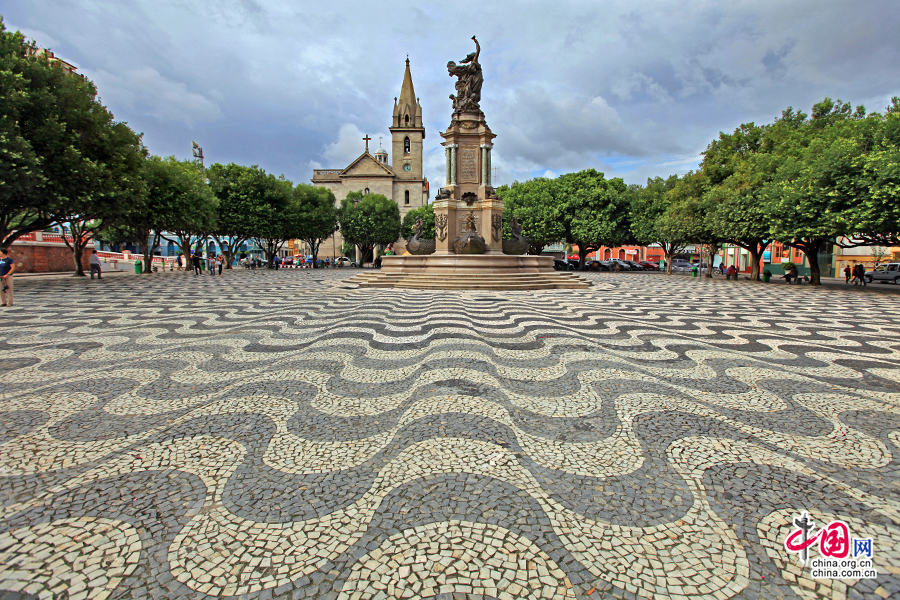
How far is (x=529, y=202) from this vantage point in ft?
135

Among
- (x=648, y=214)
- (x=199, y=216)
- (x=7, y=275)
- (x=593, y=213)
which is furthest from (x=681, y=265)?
(x=7, y=275)

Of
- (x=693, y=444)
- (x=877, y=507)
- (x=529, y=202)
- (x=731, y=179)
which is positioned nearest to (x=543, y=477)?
(x=693, y=444)

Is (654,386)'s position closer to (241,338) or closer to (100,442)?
(100,442)

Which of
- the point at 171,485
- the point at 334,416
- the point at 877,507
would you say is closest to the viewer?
the point at 877,507

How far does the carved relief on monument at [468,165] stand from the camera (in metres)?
19.5

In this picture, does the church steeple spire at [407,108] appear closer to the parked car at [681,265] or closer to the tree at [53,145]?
the parked car at [681,265]

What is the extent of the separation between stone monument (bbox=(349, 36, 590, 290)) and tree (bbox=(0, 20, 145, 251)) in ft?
37.2

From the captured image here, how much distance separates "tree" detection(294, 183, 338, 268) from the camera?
42.9 meters

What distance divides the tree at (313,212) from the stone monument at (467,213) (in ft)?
86.3

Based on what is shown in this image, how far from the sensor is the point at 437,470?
277cm

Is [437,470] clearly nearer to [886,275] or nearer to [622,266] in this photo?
[886,275]


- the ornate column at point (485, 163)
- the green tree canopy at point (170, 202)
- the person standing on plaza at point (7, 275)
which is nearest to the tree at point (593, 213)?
the ornate column at point (485, 163)

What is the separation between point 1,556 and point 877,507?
4528 mm

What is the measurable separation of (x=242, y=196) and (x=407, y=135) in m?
38.1
